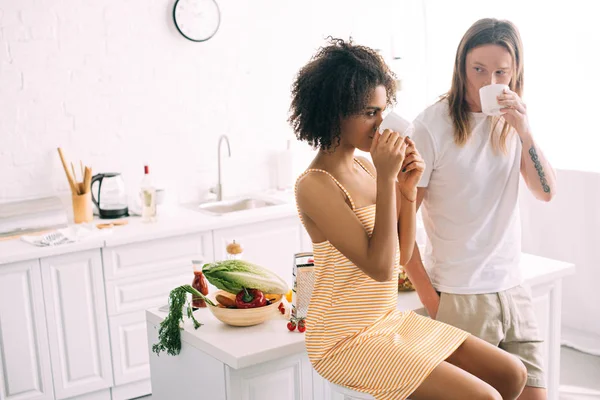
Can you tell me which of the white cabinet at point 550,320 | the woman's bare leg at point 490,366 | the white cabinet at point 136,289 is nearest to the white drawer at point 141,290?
the white cabinet at point 136,289

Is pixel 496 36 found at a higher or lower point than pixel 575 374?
higher

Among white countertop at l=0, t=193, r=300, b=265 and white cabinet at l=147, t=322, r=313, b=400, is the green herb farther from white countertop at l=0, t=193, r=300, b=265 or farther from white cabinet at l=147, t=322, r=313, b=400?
white countertop at l=0, t=193, r=300, b=265

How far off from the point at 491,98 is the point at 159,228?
6.23 feet

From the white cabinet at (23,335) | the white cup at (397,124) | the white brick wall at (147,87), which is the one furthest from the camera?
the white brick wall at (147,87)

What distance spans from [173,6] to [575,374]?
2.83m

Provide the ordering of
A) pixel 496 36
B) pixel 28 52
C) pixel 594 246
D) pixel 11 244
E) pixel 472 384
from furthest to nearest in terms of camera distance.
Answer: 1. pixel 594 246
2. pixel 28 52
3. pixel 11 244
4. pixel 496 36
5. pixel 472 384

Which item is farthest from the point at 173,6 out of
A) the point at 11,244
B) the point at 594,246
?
the point at 594,246

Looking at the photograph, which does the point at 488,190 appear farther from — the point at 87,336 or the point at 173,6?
the point at 173,6

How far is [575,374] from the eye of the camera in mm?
3520

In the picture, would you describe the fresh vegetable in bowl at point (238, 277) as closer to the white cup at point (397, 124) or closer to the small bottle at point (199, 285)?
the small bottle at point (199, 285)

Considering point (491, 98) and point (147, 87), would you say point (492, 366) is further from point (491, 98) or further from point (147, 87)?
point (147, 87)

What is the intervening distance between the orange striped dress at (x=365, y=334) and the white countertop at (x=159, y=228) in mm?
1652

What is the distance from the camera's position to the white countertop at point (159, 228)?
3.02m

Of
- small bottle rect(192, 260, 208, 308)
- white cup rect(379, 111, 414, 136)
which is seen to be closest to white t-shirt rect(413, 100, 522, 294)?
white cup rect(379, 111, 414, 136)
